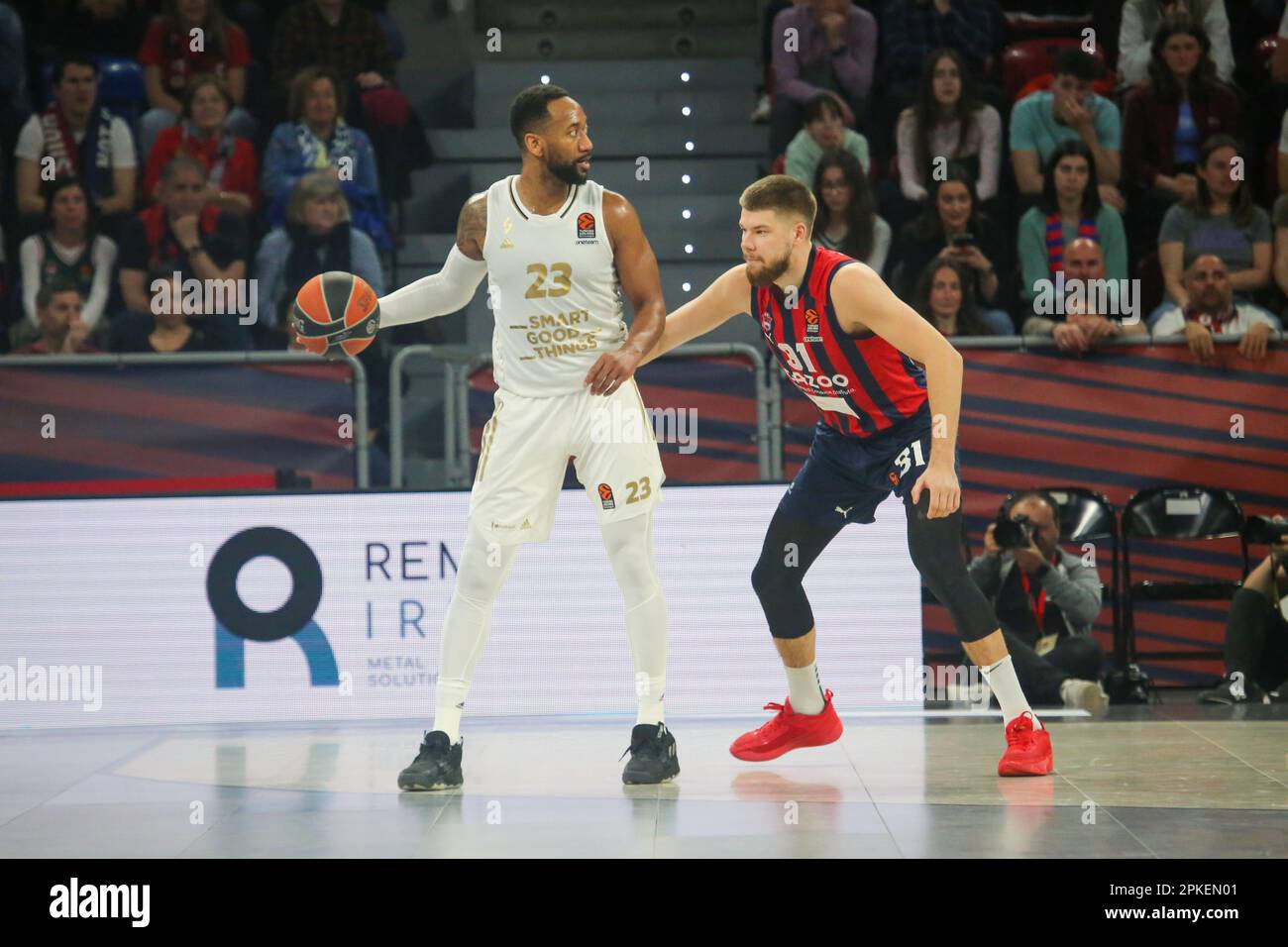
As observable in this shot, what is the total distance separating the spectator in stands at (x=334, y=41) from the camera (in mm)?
11227

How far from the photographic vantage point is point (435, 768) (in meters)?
5.76

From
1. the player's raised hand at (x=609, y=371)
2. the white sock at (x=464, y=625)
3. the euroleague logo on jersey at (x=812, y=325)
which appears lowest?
the white sock at (x=464, y=625)

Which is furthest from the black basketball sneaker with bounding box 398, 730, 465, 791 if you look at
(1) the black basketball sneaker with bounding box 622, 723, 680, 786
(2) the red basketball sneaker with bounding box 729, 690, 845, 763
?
(2) the red basketball sneaker with bounding box 729, 690, 845, 763

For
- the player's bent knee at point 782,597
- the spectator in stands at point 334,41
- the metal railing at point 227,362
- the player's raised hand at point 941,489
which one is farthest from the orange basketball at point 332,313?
the spectator in stands at point 334,41

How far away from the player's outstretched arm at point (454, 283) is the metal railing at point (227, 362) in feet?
7.45

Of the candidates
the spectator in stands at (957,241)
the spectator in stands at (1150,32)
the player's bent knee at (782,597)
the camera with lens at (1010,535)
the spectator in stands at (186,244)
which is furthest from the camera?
Answer: the spectator in stands at (1150,32)

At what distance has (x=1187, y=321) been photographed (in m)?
8.88

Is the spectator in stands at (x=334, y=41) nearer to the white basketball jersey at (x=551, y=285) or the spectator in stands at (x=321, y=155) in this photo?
the spectator in stands at (x=321, y=155)

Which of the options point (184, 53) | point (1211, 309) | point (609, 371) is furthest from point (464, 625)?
point (184, 53)

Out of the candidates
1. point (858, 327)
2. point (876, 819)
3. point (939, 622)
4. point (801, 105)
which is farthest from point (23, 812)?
point (801, 105)

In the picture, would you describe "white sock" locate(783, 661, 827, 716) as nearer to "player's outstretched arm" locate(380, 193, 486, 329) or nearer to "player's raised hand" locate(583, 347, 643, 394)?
"player's raised hand" locate(583, 347, 643, 394)

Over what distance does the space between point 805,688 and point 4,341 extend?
6229 mm

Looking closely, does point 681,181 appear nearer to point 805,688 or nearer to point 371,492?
point 371,492

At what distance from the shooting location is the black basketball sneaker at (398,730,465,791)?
5.73 metres
